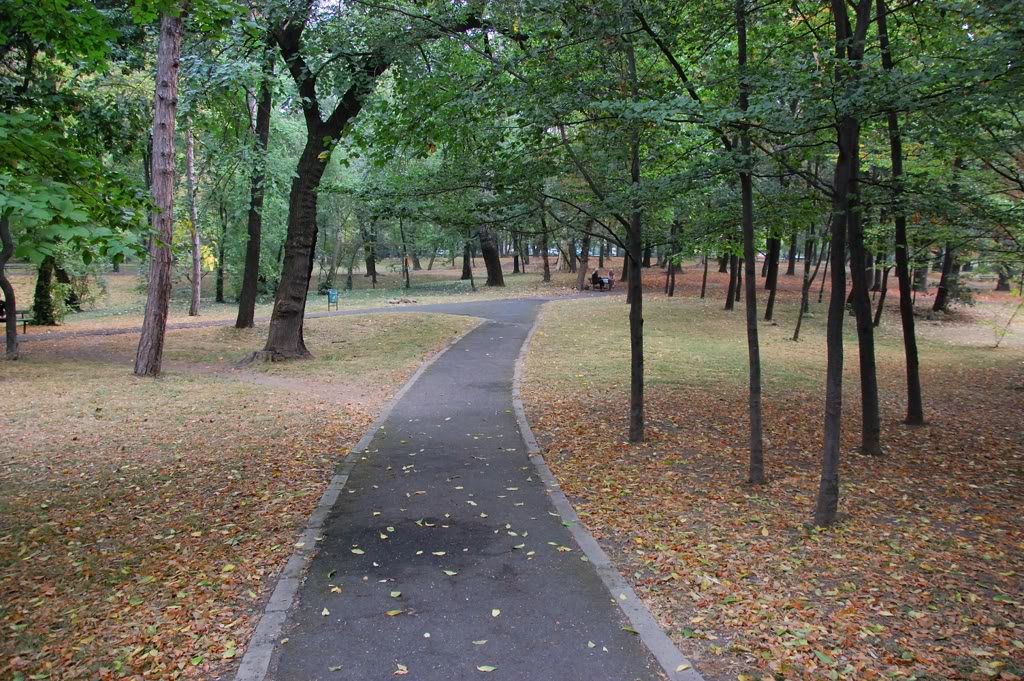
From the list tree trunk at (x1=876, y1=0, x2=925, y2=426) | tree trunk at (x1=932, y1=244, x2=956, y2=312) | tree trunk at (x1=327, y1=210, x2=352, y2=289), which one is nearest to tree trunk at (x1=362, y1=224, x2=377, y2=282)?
tree trunk at (x1=327, y1=210, x2=352, y2=289)

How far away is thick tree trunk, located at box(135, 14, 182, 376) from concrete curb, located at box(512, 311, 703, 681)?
8.06 metres

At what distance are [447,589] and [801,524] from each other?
3.21 metres

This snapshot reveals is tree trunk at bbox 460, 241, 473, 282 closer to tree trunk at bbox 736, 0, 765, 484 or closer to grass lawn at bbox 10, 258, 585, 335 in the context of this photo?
grass lawn at bbox 10, 258, 585, 335

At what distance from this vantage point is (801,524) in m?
5.77

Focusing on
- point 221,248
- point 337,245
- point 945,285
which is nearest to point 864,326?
point 945,285

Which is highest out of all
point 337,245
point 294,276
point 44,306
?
point 337,245

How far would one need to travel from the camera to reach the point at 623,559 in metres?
5.04

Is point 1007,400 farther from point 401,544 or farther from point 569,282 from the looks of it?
point 569,282

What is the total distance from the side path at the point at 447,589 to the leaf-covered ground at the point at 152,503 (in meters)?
0.33

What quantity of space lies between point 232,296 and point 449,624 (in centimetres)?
3566

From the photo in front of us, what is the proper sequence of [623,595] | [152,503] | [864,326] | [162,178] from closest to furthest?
[623,595] < [152,503] < [864,326] < [162,178]

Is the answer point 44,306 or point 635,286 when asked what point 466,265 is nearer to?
point 44,306

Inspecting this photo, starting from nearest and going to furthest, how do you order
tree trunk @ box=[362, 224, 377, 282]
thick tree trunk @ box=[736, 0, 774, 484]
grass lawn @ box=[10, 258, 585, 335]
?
1. thick tree trunk @ box=[736, 0, 774, 484]
2. grass lawn @ box=[10, 258, 585, 335]
3. tree trunk @ box=[362, 224, 377, 282]

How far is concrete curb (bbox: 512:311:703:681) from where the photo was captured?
3.62 meters
